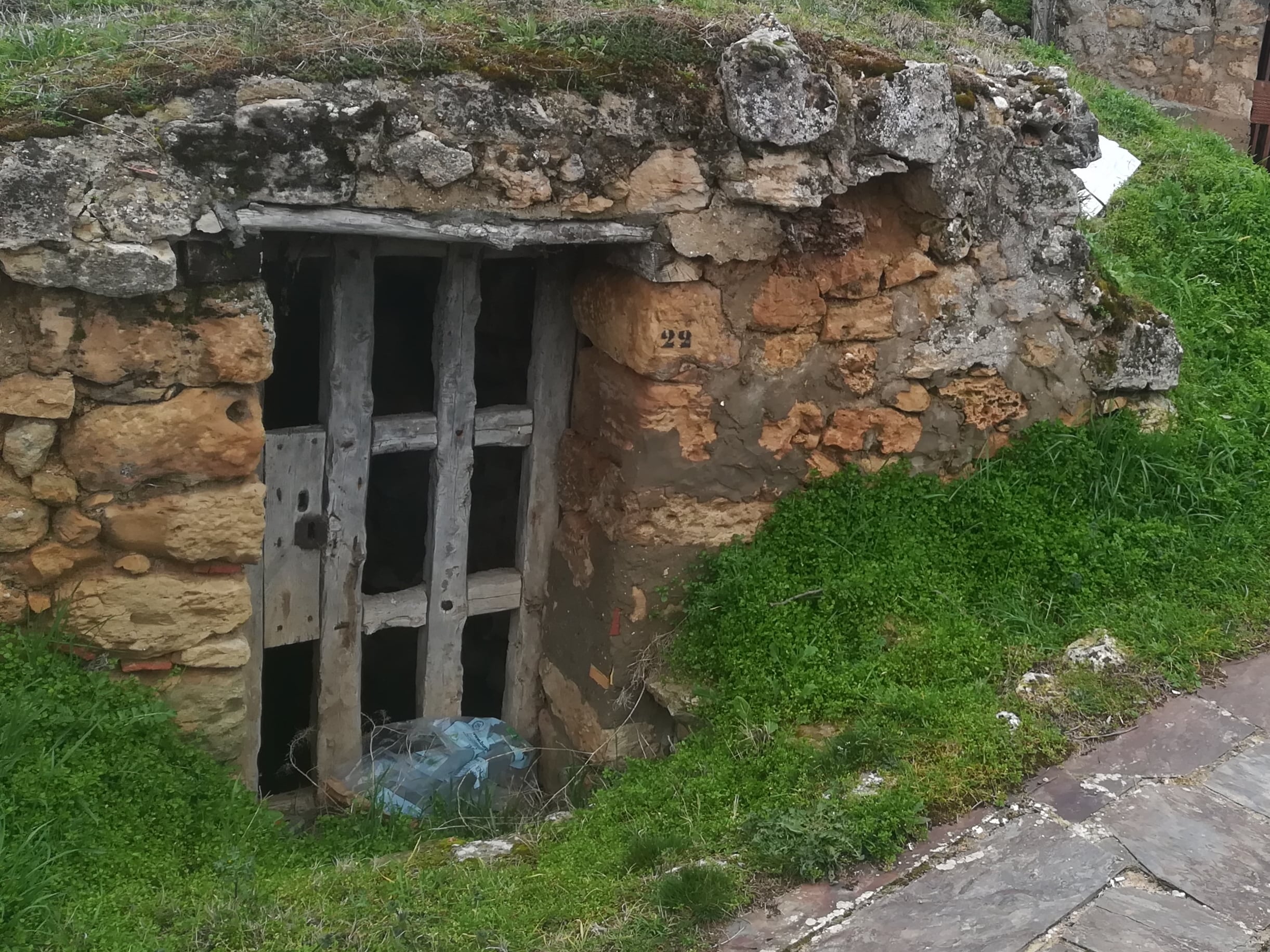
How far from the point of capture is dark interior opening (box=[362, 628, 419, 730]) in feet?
15.6

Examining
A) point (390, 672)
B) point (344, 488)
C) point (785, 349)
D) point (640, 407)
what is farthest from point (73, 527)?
point (785, 349)

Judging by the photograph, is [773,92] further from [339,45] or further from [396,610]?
[396,610]

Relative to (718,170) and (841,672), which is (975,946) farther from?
(718,170)

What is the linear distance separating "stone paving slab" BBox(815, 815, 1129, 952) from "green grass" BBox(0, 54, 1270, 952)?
16cm

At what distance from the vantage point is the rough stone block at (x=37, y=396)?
3012 mm

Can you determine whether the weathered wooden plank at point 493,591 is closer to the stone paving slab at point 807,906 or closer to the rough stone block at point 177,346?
the rough stone block at point 177,346

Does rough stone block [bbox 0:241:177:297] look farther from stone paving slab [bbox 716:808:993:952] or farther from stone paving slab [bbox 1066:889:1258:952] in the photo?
stone paving slab [bbox 1066:889:1258:952]

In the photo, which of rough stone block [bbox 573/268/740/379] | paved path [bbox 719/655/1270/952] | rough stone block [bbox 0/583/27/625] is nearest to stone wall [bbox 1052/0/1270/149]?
rough stone block [bbox 573/268/740/379]

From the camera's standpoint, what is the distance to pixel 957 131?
404 centimetres

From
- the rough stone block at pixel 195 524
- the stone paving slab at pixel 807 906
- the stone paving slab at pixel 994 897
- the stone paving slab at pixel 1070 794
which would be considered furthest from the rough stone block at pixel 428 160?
the stone paving slab at pixel 1070 794

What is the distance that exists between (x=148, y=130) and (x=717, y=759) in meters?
2.41

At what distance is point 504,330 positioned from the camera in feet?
14.3

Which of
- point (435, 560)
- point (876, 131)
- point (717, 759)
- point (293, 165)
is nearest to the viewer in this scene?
point (293, 165)

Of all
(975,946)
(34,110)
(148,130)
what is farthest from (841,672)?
(34,110)
